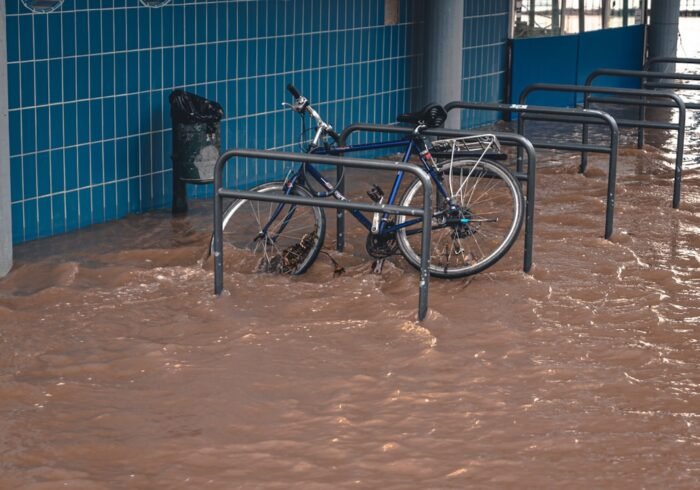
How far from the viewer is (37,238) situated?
8.00 m

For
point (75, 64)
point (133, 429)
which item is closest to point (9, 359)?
point (133, 429)

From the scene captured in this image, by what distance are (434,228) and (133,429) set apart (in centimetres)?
264

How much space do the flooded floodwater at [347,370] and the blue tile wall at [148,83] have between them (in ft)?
1.70

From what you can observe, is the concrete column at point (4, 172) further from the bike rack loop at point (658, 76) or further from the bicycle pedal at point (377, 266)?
the bike rack loop at point (658, 76)

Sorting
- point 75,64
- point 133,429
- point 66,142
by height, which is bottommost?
point 133,429

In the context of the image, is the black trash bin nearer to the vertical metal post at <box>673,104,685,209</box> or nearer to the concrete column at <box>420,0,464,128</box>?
the concrete column at <box>420,0,464,128</box>

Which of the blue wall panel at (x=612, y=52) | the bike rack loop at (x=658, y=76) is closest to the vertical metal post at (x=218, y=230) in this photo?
the bike rack loop at (x=658, y=76)

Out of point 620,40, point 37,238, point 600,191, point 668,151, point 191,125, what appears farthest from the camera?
point 620,40

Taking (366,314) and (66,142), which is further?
(66,142)

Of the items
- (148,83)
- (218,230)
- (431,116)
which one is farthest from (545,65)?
(218,230)

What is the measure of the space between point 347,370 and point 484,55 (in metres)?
8.36

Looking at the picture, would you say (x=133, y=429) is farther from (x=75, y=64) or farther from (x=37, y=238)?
(x=75, y=64)

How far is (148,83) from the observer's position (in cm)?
879

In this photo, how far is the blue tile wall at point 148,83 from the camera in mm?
7902
